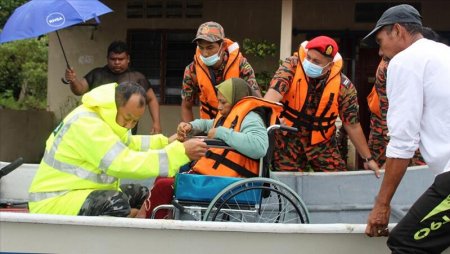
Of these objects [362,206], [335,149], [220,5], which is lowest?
[362,206]

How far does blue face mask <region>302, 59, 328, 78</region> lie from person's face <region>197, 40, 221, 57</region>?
0.72m

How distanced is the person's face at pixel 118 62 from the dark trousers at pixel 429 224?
466 centimetres

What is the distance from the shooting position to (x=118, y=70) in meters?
7.34

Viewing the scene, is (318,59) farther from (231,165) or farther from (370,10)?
(370,10)

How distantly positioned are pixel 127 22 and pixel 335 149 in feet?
18.7

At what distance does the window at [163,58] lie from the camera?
34.4ft

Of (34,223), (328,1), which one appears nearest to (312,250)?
(34,223)

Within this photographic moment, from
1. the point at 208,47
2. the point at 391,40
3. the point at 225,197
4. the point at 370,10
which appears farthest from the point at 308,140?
the point at 370,10

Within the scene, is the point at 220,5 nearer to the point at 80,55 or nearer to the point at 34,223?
the point at 80,55

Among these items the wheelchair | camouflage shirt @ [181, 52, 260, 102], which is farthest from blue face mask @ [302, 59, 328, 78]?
the wheelchair

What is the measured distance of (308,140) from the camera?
5.52 metres

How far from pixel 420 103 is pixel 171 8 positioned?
25.4 ft

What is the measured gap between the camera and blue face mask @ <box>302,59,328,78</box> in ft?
17.1

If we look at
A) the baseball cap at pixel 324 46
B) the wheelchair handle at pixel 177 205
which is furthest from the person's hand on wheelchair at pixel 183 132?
the baseball cap at pixel 324 46
